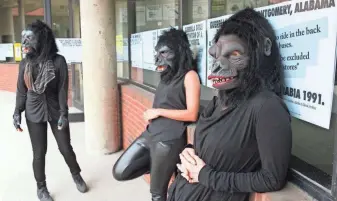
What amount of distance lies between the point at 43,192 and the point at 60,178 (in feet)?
1.96

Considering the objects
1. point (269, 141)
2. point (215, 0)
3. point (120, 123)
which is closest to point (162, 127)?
point (215, 0)

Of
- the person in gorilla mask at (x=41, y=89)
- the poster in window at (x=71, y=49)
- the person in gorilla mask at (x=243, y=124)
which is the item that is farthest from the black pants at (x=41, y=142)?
the poster in window at (x=71, y=49)

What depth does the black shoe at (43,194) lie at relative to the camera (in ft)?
12.0

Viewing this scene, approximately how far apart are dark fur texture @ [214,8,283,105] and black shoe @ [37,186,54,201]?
9.15 feet

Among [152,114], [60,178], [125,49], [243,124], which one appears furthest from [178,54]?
[125,49]

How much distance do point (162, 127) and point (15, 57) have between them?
973 cm

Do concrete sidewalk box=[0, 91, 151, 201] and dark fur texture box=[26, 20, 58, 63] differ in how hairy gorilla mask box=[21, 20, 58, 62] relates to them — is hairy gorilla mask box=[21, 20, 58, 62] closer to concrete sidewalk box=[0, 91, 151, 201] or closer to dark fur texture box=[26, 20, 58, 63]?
dark fur texture box=[26, 20, 58, 63]

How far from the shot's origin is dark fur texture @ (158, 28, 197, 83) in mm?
2568

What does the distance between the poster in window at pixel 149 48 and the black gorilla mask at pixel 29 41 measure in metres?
1.36

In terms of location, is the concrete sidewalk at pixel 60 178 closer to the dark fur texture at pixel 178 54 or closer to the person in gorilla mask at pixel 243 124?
the dark fur texture at pixel 178 54

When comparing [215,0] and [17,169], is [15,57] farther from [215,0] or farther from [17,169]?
[215,0]

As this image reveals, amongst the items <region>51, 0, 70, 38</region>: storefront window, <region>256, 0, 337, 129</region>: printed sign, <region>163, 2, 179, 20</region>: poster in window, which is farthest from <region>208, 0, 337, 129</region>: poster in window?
<region>51, 0, 70, 38</region>: storefront window

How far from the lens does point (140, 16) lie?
5273mm

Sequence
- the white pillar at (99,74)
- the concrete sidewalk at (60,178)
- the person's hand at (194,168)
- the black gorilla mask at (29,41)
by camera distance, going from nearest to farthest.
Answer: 1. the person's hand at (194,168)
2. the black gorilla mask at (29,41)
3. the concrete sidewalk at (60,178)
4. the white pillar at (99,74)
